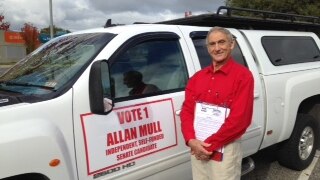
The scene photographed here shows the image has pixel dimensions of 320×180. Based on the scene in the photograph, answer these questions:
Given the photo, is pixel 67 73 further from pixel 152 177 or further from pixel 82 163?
pixel 152 177

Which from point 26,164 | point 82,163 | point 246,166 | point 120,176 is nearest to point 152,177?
point 120,176

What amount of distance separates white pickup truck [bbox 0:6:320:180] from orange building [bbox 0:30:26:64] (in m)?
48.1

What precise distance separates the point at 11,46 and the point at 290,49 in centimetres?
5077

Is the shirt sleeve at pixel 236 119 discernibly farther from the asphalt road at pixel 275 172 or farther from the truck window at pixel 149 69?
the asphalt road at pixel 275 172

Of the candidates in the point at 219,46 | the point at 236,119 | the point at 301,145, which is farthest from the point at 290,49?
the point at 236,119

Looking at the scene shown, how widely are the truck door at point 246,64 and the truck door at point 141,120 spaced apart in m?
0.24

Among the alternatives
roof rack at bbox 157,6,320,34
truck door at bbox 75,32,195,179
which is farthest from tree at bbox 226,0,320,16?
truck door at bbox 75,32,195,179

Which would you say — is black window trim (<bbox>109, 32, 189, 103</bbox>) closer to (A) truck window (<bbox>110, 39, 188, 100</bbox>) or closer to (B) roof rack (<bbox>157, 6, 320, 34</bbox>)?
(A) truck window (<bbox>110, 39, 188, 100</bbox>)

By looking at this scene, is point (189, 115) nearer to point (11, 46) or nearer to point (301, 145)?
point (301, 145)

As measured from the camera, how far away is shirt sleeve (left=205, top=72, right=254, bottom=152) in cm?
277

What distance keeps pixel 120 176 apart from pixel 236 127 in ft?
2.99

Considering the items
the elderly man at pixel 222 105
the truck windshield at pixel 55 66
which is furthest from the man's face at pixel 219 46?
the truck windshield at pixel 55 66

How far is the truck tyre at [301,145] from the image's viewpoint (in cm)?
514

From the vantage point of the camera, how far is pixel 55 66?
320cm
